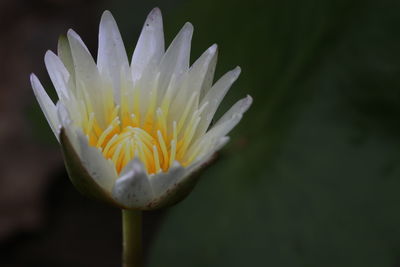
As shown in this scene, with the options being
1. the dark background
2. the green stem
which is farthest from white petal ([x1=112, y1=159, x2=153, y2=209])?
the dark background

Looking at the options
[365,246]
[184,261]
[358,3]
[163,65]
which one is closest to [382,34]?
[358,3]

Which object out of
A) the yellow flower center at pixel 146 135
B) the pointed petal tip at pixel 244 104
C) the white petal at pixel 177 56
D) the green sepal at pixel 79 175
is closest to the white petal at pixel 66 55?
the yellow flower center at pixel 146 135

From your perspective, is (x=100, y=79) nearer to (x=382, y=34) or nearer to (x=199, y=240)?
(x=199, y=240)

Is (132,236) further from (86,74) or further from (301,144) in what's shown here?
(301,144)

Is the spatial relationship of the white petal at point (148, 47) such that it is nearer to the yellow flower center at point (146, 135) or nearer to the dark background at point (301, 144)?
the yellow flower center at point (146, 135)

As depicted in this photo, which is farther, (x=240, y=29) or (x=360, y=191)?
(x=240, y=29)

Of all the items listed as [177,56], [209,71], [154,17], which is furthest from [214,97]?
[154,17]

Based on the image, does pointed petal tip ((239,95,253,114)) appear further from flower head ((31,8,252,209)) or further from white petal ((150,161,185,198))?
white petal ((150,161,185,198))
